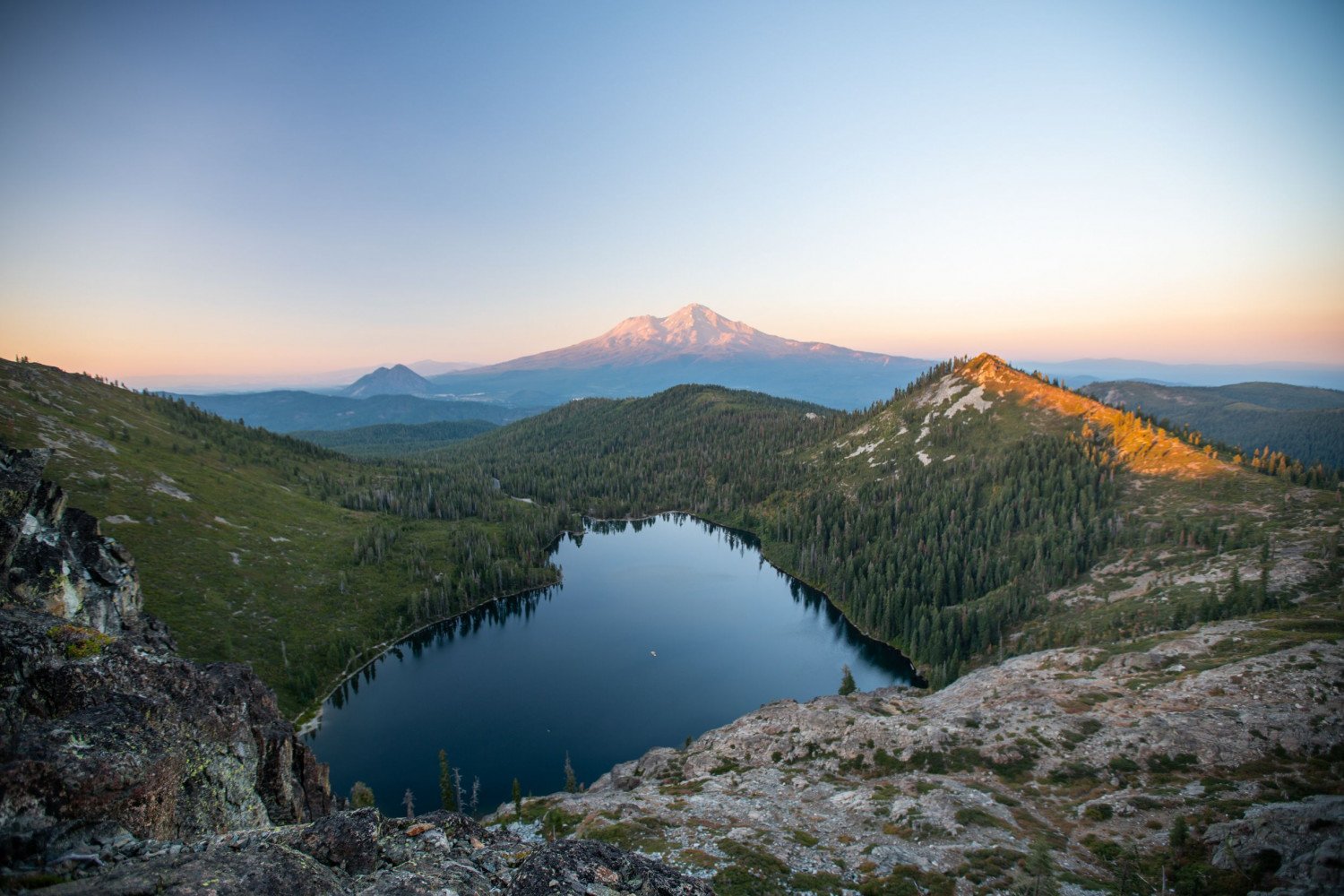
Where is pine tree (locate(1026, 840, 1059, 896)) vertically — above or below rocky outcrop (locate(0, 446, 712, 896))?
below

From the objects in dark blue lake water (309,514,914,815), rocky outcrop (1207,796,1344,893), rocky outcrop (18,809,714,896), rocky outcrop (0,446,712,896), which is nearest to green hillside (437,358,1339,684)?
dark blue lake water (309,514,914,815)

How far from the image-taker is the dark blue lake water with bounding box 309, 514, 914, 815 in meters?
69.9

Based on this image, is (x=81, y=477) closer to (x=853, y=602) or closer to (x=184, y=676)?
(x=184, y=676)

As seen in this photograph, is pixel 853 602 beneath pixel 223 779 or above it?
beneath

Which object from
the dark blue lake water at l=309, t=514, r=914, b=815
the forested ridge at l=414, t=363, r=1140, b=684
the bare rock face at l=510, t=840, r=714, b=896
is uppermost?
the bare rock face at l=510, t=840, r=714, b=896

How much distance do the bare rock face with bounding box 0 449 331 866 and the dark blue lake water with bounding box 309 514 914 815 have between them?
49.0 meters

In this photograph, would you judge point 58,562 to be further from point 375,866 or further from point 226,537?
point 226,537

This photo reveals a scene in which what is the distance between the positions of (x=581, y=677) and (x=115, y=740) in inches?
3327

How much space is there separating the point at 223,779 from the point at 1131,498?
148 metres

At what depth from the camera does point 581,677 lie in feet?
302

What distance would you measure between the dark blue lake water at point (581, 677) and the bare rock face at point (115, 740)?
48969 millimetres

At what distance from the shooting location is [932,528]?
430ft

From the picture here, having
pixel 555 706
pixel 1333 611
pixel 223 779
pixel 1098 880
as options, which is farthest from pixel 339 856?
pixel 1333 611

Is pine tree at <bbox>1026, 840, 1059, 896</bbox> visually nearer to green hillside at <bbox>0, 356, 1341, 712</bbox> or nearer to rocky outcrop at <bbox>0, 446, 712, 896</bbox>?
→ rocky outcrop at <bbox>0, 446, 712, 896</bbox>
